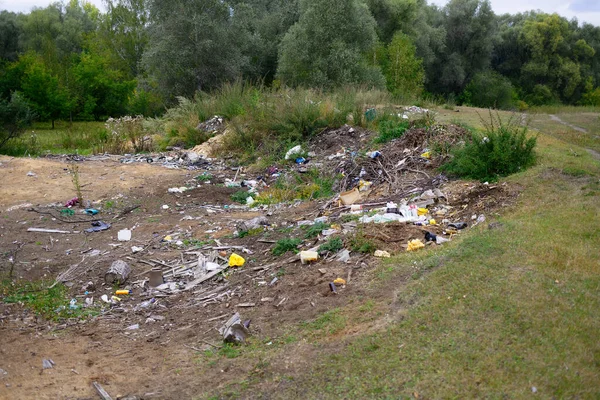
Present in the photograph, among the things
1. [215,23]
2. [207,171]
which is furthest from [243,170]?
A: [215,23]

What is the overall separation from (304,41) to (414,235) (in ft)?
57.5

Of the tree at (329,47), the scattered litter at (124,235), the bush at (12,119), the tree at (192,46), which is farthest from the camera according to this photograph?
the tree at (329,47)

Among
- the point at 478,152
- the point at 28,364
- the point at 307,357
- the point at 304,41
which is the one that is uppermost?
the point at 304,41

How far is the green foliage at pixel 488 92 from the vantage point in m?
34.9

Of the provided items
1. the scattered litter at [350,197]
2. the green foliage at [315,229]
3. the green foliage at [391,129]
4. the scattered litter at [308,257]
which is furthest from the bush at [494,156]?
the scattered litter at [308,257]

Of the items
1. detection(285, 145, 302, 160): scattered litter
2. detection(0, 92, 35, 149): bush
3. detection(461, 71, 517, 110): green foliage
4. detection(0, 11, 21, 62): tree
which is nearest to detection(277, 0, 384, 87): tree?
detection(285, 145, 302, 160): scattered litter

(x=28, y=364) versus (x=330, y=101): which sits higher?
(x=330, y=101)

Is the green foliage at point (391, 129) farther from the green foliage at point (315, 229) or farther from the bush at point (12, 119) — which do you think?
the bush at point (12, 119)

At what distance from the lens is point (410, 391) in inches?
135

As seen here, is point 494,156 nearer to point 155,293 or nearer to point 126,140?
point 155,293

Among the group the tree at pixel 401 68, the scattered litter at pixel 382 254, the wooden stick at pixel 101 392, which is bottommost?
the wooden stick at pixel 101 392

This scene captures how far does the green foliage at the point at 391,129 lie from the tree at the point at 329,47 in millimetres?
10623

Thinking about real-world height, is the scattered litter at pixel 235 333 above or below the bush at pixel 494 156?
below

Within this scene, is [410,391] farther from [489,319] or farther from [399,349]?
[489,319]
